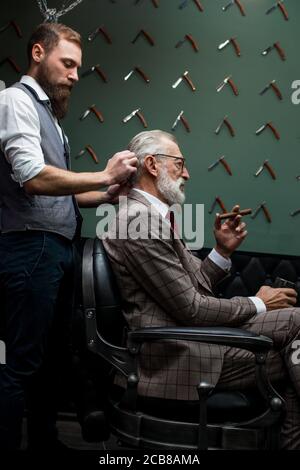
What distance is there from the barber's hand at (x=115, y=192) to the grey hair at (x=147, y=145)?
0.17 feet

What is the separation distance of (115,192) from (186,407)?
0.91 metres

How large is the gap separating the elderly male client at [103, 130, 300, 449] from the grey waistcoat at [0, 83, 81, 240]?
0.25 meters

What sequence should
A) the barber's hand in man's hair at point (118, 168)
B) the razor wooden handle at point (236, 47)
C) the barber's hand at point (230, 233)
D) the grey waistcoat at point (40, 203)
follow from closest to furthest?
1. the barber's hand in man's hair at point (118, 168)
2. the grey waistcoat at point (40, 203)
3. the barber's hand at point (230, 233)
4. the razor wooden handle at point (236, 47)

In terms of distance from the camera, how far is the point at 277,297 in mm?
2031

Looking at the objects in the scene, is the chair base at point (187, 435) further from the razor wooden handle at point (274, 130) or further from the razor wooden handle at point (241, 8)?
the razor wooden handle at point (241, 8)

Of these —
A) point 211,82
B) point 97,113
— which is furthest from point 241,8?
point 97,113

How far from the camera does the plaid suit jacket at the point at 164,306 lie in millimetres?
1745

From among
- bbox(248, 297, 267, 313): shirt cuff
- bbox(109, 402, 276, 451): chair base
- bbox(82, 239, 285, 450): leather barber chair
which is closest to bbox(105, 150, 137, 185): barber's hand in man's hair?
bbox(82, 239, 285, 450): leather barber chair

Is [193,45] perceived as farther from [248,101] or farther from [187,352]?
[187,352]

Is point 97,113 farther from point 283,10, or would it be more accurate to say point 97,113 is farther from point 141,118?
point 283,10

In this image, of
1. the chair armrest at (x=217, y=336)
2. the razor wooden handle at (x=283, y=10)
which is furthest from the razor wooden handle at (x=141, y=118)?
the chair armrest at (x=217, y=336)

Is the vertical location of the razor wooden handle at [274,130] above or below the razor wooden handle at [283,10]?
below

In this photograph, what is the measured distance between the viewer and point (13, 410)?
197cm
